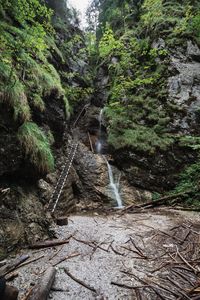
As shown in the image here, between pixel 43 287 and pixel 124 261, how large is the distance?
1.57m

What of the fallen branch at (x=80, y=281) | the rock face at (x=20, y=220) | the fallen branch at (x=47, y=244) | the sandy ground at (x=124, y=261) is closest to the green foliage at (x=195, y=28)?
the sandy ground at (x=124, y=261)

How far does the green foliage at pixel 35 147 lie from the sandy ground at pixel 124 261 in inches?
65.6

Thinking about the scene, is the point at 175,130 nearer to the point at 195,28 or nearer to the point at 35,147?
the point at 195,28

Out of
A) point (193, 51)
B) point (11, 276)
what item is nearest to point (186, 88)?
point (193, 51)

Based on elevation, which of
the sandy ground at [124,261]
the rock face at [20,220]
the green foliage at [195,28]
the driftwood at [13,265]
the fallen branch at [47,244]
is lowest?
the sandy ground at [124,261]

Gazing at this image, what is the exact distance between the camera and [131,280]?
10.2 feet

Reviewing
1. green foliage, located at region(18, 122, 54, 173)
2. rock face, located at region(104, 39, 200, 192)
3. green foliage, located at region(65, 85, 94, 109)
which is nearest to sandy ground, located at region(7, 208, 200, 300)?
green foliage, located at region(18, 122, 54, 173)

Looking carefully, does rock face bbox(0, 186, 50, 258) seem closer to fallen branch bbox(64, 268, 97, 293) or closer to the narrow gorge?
the narrow gorge

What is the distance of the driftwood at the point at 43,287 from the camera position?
8.34 feet

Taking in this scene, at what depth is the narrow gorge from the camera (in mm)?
3326

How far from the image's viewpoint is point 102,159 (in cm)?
1065

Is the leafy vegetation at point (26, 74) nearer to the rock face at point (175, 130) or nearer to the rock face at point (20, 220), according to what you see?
the rock face at point (20, 220)

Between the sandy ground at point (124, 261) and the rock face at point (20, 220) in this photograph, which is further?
the rock face at point (20, 220)

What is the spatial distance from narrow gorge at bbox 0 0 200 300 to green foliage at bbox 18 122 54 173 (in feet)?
0.08
